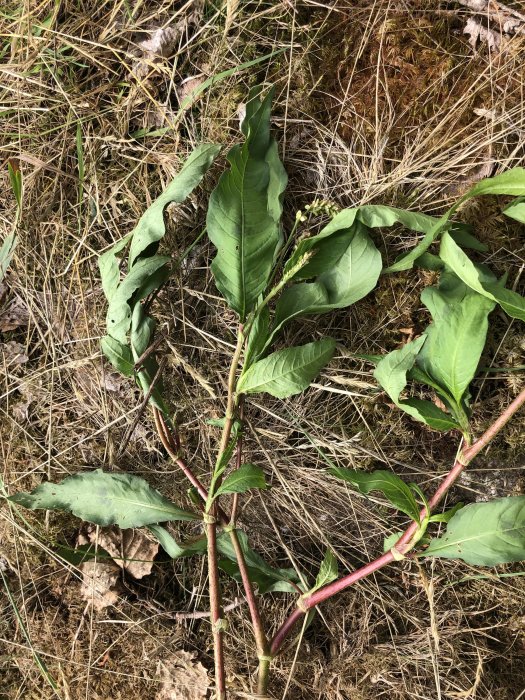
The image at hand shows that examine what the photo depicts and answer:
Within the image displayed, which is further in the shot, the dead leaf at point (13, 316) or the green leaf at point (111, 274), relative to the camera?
the dead leaf at point (13, 316)

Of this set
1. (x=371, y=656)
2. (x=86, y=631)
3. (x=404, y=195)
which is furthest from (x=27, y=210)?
(x=371, y=656)

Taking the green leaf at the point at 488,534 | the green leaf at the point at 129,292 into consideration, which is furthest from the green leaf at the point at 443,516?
the green leaf at the point at 129,292

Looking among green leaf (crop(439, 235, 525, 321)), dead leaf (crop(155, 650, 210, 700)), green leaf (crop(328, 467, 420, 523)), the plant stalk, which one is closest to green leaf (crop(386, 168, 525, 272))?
green leaf (crop(439, 235, 525, 321))

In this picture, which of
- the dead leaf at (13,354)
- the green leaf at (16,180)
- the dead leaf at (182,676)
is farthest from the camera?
the dead leaf at (13,354)

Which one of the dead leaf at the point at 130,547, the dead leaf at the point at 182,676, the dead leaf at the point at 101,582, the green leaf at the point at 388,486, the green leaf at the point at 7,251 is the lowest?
the dead leaf at the point at 182,676

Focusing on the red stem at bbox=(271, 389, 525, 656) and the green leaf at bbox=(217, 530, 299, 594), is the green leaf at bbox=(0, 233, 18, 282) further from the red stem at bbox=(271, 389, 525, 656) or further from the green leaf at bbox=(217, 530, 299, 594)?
the red stem at bbox=(271, 389, 525, 656)

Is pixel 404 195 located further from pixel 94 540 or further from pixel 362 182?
pixel 94 540

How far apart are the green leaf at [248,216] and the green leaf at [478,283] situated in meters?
0.44

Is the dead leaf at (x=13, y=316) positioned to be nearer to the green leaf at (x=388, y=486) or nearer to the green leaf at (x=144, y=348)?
the green leaf at (x=144, y=348)

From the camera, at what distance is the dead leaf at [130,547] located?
194 cm

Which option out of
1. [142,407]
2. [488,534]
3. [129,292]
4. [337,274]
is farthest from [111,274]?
[488,534]

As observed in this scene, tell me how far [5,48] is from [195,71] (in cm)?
64

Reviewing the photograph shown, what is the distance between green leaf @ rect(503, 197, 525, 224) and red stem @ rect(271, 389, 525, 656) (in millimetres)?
451

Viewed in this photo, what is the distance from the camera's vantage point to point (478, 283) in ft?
4.82
